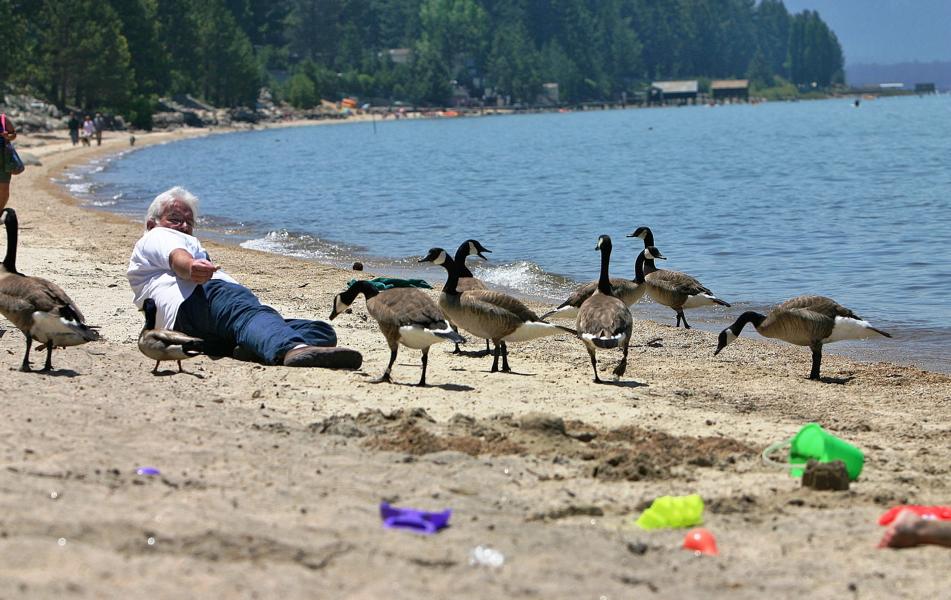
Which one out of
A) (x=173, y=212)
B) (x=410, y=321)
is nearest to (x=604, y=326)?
(x=410, y=321)

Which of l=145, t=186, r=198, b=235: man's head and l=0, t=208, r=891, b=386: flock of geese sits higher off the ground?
l=145, t=186, r=198, b=235: man's head

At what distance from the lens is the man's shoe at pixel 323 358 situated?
408 inches

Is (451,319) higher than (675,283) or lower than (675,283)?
higher

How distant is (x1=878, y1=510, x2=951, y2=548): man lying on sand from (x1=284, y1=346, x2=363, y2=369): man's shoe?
5.51 metres

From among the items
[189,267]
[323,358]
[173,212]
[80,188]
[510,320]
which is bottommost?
[80,188]

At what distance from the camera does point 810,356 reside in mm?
12891

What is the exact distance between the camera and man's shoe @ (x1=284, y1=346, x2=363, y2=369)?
10.4m

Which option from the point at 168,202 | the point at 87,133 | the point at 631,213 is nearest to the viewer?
the point at 168,202

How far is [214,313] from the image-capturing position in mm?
10883

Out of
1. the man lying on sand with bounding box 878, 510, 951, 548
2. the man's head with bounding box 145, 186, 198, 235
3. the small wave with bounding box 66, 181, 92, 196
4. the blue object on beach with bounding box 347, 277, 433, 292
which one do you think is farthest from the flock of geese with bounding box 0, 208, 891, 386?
the small wave with bounding box 66, 181, 92, 196

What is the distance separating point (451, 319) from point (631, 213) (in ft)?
79.9

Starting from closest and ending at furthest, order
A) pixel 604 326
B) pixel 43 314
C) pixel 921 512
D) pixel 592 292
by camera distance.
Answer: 1. pixel 921 512
2. pixel 43 314
3. pixel 604 326
4. pixel 592 292

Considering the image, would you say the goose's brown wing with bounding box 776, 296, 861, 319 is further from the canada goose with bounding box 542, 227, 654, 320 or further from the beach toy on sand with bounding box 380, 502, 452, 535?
the beach toy on sand with bounding box 380, 502, 452, 535

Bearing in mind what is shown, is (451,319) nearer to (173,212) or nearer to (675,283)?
(173,212)
